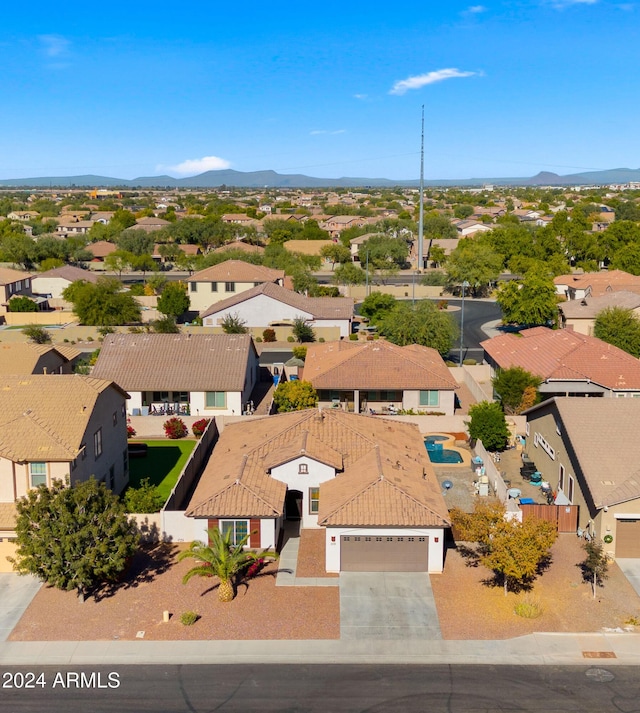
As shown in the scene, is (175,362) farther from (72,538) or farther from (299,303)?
(299,303)

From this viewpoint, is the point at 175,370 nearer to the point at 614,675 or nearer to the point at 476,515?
the point at 476,515

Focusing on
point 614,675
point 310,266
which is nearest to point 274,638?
point 614,675

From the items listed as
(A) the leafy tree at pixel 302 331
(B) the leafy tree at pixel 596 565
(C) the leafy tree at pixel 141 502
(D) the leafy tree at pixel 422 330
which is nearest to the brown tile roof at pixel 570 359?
(D) the leafy tree at pixel 422 330

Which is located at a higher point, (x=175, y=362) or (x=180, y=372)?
(x=175, y=362)

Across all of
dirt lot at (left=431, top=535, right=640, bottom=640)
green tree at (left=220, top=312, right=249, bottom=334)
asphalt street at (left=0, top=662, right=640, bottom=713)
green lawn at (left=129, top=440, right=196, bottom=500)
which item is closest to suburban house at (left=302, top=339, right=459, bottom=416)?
green lawn at (left=129, top=440, right=196, bottom=500)

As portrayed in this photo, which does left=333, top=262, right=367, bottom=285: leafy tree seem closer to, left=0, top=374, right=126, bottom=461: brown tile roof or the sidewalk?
left=0, top=374, right=126, bottom=461: brown tile roof

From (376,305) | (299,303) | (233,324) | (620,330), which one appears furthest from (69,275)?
(620,330)

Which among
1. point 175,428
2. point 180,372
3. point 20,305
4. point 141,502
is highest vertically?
point 180,372
